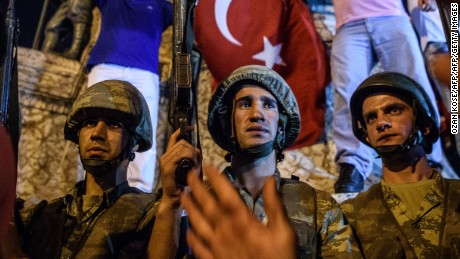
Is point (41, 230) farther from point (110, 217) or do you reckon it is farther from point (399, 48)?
point (399, 48)

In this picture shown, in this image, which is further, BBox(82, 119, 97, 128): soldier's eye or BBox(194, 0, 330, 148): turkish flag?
BBox(194, 0, 330, 148): turkish flag

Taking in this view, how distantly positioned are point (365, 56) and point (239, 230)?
4812 mm

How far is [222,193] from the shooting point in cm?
126

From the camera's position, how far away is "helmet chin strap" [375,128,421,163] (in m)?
3.91

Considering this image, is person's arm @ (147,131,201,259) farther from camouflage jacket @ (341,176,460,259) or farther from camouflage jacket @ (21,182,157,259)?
camouflage jacket @ (341,176,460,259)

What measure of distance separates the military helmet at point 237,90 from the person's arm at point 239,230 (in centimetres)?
271

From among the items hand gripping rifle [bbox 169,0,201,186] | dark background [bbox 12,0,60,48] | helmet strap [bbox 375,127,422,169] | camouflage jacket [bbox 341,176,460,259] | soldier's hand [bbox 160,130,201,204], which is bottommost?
camouflage jacket [bbox 341,176,460,259]

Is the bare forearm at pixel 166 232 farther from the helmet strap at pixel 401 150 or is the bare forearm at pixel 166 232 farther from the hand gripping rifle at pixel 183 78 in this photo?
the helmet strap at pixel 401 150

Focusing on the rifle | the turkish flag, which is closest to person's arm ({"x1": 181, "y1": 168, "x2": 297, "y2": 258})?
the rifle

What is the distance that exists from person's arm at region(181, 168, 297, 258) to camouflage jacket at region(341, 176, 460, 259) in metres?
2.35

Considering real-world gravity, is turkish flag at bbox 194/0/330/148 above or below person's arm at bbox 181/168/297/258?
above

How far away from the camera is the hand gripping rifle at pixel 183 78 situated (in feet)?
8.98

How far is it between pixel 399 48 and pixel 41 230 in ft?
12.0

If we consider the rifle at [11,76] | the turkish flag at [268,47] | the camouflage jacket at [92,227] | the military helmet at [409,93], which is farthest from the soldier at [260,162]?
the turkish flag at [268,47]
